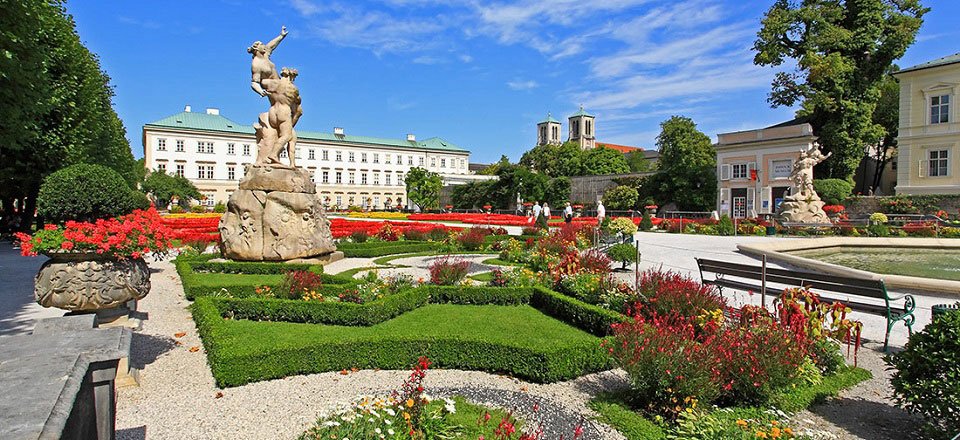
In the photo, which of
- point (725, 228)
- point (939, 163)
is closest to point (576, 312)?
point (725, 228)

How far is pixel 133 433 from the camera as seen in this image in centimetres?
426

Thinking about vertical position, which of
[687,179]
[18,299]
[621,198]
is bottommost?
[18,299]

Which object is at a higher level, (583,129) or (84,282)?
(583,129)

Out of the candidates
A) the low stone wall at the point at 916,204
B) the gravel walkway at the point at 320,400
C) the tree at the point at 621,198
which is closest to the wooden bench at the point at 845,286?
the gravel walkway at the point at 320,400

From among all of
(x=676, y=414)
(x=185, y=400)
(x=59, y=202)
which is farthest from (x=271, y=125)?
(x=676, y=414)

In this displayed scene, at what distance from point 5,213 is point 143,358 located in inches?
1081

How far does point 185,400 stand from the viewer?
4980 millimetres

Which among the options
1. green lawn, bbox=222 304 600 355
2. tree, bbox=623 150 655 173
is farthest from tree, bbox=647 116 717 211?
green lawn, bbox=222 304 600 355

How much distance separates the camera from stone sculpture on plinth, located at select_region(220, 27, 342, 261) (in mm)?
12352

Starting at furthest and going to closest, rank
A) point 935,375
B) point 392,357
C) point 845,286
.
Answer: point 845,286, point 392,357, point 935,375

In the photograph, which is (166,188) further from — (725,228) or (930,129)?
(930,129)

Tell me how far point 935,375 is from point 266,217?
1212 cm

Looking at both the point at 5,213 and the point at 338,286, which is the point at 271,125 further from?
the point at 5,213

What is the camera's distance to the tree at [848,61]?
31.8 meters
